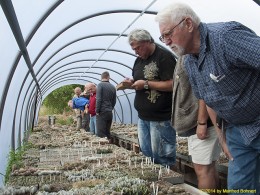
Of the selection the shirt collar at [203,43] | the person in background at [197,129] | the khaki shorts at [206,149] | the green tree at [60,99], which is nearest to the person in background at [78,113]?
the person in background at [197,129]

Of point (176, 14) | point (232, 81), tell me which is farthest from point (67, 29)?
point (232, 81)

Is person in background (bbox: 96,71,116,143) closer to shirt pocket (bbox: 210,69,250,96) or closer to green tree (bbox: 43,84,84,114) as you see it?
shirt pocket (bbox: 210,69,250,96)

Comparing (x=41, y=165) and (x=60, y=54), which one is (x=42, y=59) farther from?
(x=41, y=165)

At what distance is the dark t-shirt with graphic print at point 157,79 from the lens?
4539mm

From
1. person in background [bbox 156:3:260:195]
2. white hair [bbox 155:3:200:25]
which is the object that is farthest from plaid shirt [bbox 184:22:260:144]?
white hair [bbox 155:3:200:25]

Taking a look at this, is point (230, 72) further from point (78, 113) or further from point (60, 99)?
point (60, 99)

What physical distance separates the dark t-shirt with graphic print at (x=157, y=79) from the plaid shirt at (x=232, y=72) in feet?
5.72

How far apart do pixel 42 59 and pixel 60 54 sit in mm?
1664

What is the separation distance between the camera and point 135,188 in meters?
2.87

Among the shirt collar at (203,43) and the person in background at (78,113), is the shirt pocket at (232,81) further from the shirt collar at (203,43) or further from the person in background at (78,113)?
the person in background at (78,113)

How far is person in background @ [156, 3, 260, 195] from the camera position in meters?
2.45

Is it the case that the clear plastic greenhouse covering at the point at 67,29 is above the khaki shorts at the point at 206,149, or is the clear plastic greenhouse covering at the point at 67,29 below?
above

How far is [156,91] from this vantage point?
15.1 ft

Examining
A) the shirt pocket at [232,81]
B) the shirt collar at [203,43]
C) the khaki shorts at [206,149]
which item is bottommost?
the khaki shorts at [206,149]
